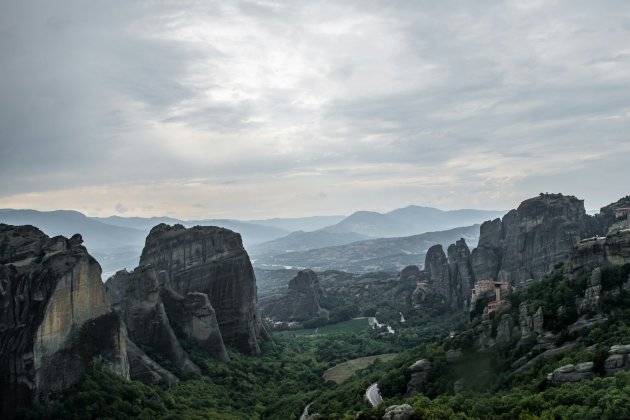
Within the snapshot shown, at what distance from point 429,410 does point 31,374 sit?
30.4m

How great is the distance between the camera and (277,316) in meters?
156

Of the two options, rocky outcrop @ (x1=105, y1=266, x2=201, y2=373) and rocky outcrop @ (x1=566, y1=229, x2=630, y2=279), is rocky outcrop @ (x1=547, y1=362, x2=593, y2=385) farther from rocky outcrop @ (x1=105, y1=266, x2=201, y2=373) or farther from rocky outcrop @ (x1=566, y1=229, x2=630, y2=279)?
rocky outcrop @ (x1=105, y1=266, x2=201, y2=373)

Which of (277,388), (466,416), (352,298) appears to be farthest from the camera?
(352,298)

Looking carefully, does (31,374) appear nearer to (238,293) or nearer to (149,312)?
(149,312)

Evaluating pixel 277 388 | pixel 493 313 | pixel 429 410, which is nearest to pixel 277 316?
pixel 277 388

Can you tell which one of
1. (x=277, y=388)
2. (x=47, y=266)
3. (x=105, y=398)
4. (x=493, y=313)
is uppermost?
(x=47, y=266)

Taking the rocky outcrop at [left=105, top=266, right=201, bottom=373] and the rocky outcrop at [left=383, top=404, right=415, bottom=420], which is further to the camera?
the rocky outcrop at [left=105, top=266, right=201, bottom=373]

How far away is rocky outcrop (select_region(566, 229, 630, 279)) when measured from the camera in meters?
48.7

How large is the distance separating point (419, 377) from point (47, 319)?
3148 cm

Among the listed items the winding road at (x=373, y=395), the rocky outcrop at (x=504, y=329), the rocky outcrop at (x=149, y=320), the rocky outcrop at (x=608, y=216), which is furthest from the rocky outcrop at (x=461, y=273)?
the rocky outcrop at (x=504, y=329)

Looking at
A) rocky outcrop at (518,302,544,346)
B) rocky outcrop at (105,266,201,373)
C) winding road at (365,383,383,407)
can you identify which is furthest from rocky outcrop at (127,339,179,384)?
rocky outcrop at (518,302,544,346)

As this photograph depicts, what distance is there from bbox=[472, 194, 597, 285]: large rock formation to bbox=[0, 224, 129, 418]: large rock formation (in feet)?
258

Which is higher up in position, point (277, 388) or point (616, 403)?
point (616, 403)

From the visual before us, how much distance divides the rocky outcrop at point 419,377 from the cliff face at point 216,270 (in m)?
38.8
